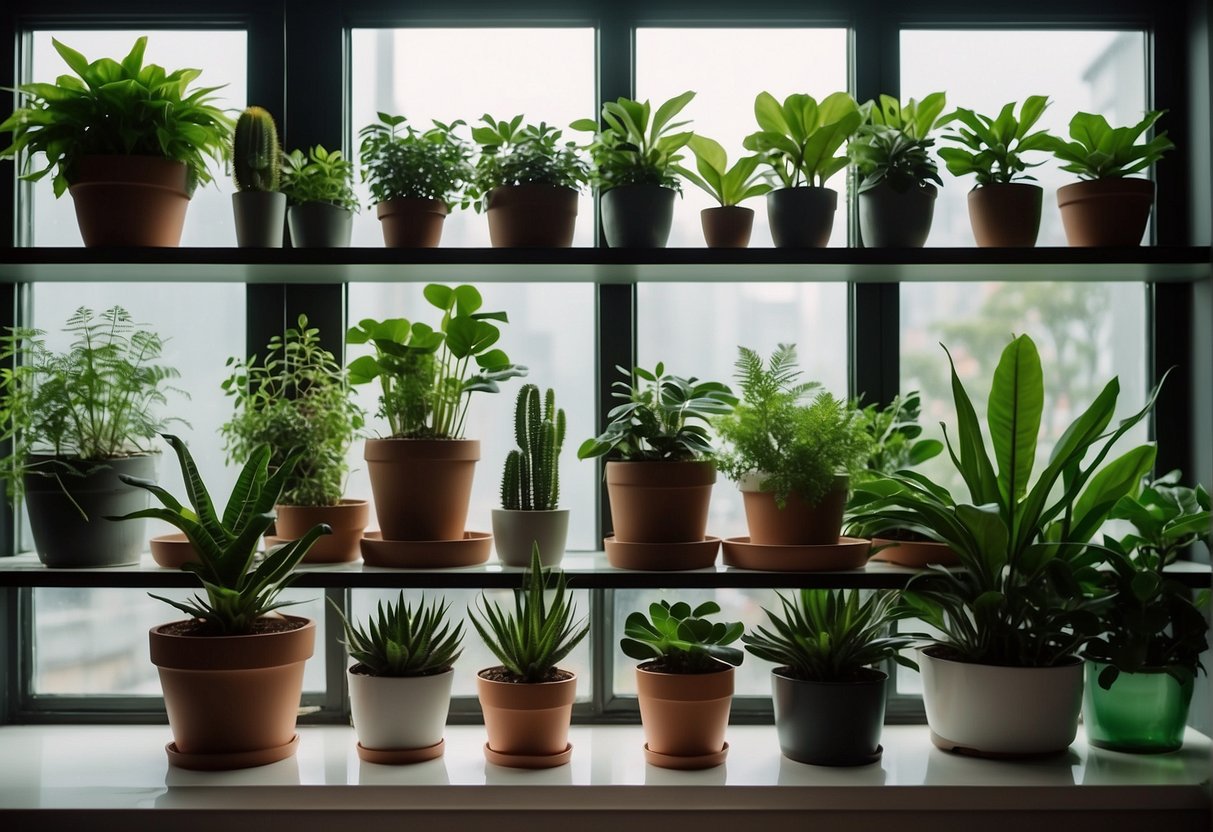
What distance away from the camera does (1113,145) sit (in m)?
1.70

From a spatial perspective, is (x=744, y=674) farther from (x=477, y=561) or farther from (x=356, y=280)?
(x=356, y=280)

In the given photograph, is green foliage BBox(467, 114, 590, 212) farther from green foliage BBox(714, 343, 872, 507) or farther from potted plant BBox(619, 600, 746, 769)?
potted plant BBox(619, 600, 746, 769)

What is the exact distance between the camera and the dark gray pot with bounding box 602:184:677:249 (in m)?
1.69

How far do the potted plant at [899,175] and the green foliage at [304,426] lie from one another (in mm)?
1082

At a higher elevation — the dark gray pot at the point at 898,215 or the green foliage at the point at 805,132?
the green foliage at the point at 805,132

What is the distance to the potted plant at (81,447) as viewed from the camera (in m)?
1.69

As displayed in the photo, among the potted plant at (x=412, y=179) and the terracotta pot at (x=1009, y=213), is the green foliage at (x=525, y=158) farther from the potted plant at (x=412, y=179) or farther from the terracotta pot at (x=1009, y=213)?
the terracotta pot at (x=1009, y=213)

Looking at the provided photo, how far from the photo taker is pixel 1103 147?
1.71 metres

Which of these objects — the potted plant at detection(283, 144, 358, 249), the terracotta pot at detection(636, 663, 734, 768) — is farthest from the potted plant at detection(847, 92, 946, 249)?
the potted plant at detection(283, 144, 358, 249)

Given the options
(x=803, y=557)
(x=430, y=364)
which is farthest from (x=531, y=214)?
(x=803, y=557)

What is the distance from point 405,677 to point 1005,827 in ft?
3.60

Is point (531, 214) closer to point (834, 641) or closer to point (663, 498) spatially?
point (663, 498)

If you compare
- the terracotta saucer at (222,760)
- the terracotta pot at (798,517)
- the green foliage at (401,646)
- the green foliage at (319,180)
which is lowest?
the terracotta saucer at (222,760)

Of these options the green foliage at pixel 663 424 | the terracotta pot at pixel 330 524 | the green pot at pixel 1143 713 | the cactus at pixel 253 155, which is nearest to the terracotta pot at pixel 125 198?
the cactus at pixel 253 155
